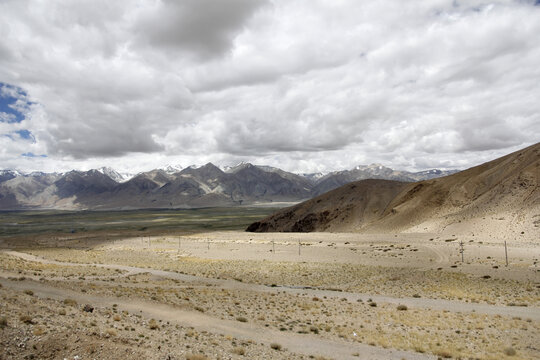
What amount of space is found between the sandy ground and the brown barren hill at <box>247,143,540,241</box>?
1787 cm

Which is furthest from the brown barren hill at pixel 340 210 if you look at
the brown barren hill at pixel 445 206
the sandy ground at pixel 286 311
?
the sandy ground at pixel 286 311

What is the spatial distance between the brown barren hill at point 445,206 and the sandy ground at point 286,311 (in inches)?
704

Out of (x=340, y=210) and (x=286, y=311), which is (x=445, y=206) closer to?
(x=340, y=210)

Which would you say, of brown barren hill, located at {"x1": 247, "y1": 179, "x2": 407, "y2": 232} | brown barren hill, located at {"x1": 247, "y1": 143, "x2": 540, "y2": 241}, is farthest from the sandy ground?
brown barren hill, located at {"x1": 247, "y1": 179, "x2": 407, "y2": 232}

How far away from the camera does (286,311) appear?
67.3 feet

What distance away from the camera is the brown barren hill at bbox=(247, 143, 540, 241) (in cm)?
5612

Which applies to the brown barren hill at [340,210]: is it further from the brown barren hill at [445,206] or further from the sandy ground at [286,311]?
the sandy ground at [286,311]

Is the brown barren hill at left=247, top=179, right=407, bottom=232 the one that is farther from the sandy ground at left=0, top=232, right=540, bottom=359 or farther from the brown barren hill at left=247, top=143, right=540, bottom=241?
the sandy ground at left=0, top=232, right=540, bottom=359

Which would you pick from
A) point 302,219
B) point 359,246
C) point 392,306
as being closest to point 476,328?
point 392,306

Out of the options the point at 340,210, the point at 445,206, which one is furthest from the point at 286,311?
the point at 340,210

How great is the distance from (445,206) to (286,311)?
64572 mm

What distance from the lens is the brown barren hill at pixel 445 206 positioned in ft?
184

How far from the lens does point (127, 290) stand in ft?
78.2

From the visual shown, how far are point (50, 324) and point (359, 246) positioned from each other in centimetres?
5106
